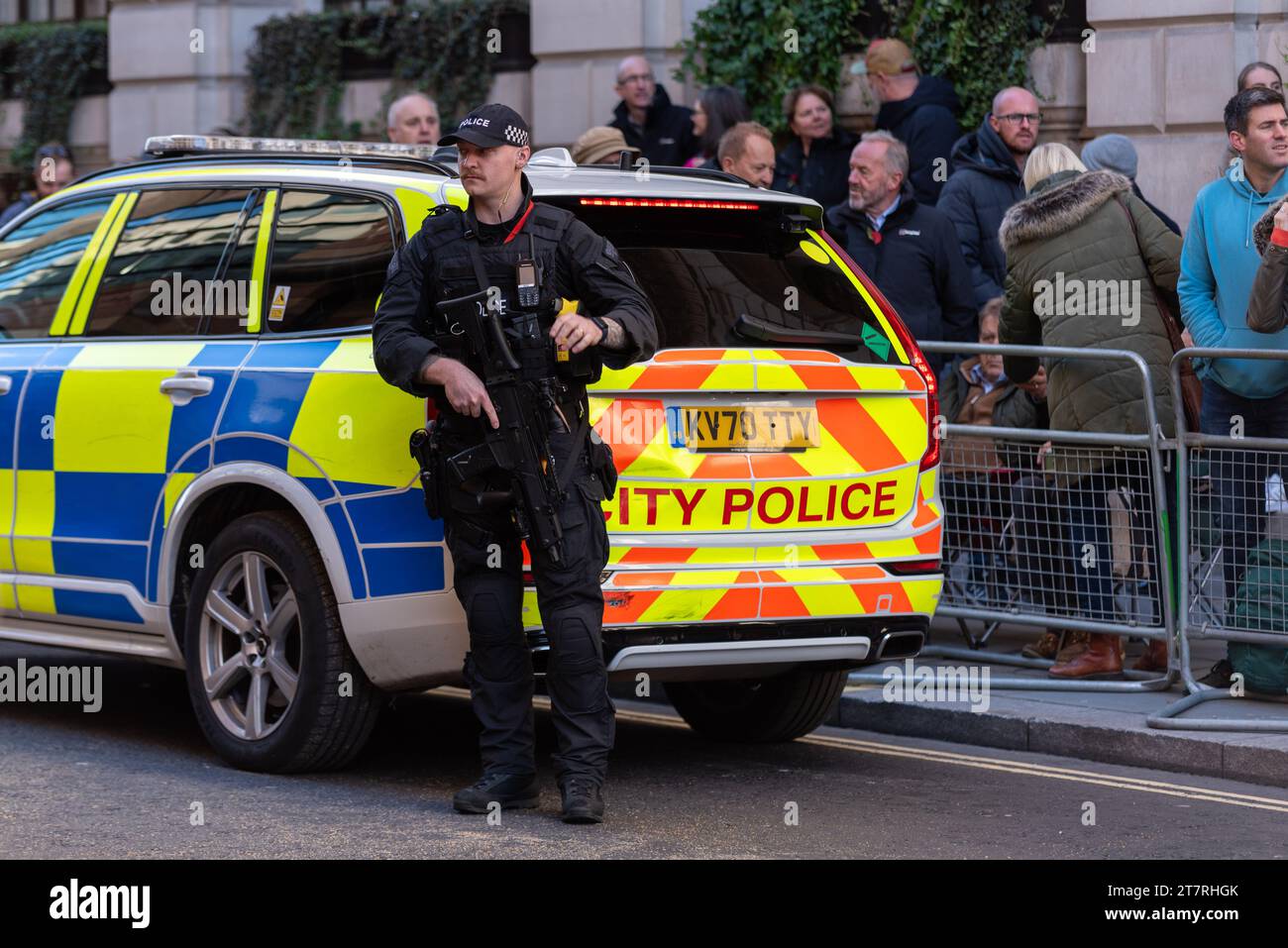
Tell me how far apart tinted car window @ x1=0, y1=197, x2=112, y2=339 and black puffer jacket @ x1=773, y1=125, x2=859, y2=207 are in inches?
182

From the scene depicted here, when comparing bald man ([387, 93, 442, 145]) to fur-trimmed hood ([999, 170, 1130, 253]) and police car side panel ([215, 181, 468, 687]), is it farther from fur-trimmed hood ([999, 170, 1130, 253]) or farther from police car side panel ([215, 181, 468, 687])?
police car side panel ([215, 181, 468, 687])

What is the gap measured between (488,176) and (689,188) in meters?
0.79

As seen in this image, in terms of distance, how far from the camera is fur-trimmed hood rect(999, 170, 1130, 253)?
8.74 metres

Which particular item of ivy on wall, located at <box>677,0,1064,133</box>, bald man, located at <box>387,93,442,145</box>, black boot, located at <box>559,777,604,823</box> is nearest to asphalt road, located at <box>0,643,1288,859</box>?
black boot, located at <box>559,777,604,823</box>

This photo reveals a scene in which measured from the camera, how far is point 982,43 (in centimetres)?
1293

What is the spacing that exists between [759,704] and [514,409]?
202 centimetres

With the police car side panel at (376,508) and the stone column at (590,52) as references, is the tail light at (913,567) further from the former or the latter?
the stone column at (590,52)

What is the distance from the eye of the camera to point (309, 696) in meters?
6.73

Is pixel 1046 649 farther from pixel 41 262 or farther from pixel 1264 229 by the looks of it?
pixel 41 262

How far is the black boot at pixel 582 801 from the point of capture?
6.36 m

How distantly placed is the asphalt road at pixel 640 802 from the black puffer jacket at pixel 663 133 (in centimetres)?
537

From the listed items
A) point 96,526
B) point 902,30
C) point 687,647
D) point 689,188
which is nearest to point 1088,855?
point 687,647

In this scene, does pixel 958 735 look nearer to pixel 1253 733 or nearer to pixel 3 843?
pixel 1253 733
